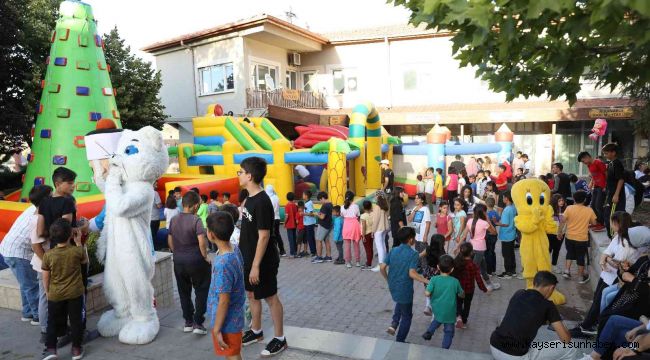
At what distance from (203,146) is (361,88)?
1034 centimetres

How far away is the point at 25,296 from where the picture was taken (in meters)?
4.81

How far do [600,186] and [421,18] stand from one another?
6600 millimetres

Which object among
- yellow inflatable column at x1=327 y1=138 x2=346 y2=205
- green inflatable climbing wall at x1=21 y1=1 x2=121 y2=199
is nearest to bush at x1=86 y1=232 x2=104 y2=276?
green inflatable climbing wall at x1=21 y1=1 x2=121 y2=199

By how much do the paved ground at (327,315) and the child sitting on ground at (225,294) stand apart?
31.3 inches

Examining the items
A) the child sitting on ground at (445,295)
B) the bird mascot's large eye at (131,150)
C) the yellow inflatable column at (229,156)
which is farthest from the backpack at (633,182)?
the yellow inflatable column at (229,156)

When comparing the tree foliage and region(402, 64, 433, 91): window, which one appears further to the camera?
region(402, 64, 433, 91): window

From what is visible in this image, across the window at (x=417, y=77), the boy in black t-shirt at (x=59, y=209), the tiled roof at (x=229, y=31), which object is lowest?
the boy in black t-shirt at (x=59, y=209)

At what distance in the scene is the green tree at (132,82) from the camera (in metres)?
14.9

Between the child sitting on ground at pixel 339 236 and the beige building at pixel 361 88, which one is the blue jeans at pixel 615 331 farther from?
the beige building at pixel 361 88

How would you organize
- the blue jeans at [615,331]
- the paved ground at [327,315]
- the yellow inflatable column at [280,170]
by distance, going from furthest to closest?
the yellow inflatable column at [280,170], the paved ground at [327,315], the blue jeans at [615,331]

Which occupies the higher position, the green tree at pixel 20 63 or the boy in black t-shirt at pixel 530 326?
the green tree at pixel 20 63

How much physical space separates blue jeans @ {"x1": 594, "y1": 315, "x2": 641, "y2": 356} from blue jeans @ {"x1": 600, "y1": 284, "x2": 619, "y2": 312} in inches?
22.7

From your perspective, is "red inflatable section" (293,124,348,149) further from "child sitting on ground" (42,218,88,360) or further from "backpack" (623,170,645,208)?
"child sitting on ground" (42,218,88,360)

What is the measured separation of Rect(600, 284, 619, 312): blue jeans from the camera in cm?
453
